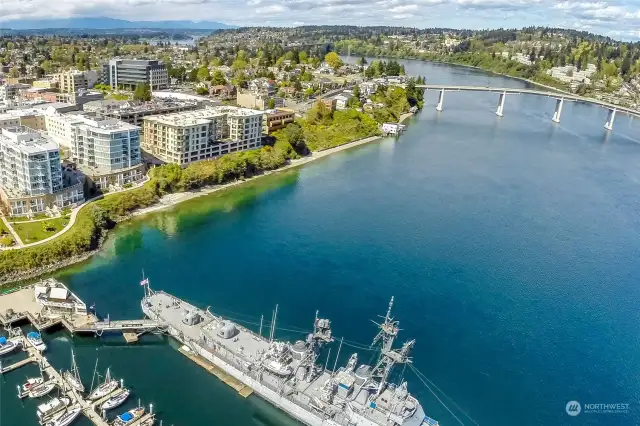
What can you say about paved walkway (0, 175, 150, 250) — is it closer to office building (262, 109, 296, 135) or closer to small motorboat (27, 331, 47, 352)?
small motorboat (27, 331, 47, 352)

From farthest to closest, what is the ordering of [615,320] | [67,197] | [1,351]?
1. [67,197]
2. [615,320]
3. [1,351]

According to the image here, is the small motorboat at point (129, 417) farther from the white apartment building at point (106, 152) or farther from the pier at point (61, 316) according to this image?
the white apartment building at point (106, 152)

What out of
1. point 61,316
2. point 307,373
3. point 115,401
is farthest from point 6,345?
point 307,373

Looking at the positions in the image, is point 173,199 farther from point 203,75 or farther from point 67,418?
point 203,75

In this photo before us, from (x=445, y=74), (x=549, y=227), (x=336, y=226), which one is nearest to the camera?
(x=336, y=226)

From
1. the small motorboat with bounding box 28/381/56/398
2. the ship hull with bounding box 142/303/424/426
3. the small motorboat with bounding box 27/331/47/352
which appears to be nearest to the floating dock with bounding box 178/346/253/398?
the ship hull with bounding box 142/303/424/426

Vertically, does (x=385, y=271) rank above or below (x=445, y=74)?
A: below

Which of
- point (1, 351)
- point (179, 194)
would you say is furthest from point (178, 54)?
point (1, 351)

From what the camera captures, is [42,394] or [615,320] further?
[615,320]

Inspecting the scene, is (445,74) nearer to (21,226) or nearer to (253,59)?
(253,59)
